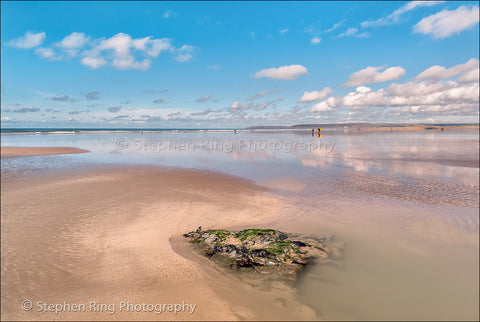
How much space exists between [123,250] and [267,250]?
4554 millimetres

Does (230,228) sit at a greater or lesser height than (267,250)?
lesser

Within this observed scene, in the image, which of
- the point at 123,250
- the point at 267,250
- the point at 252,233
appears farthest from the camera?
the point at 252,233

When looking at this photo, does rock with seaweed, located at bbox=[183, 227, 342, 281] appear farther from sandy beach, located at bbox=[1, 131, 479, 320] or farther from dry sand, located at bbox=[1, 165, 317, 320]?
dry sand, located at bbox=[1, 165, 317, 320]

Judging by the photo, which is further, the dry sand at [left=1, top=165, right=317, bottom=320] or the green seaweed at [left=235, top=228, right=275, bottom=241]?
the green seaweed at [left=235, top=228, right=275, bottom=241]

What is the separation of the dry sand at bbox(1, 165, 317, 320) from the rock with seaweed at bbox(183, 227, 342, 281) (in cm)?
69

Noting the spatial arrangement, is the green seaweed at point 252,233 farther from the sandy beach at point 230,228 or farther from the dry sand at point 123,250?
the dry sand at point 123,250

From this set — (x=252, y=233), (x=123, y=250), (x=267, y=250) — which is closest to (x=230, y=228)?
(x=252, y=233)

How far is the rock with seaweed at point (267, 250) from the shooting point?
260 inches

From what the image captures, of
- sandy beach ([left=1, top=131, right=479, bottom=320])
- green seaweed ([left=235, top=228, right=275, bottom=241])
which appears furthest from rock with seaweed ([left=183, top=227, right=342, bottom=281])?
sandy beach ([left=1, top=131, right=479, bottom=320])

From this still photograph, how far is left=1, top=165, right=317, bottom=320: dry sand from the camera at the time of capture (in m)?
5.23

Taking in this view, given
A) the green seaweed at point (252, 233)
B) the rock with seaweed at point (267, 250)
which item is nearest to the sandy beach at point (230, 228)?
the rock with seaweed at point (267, 250)

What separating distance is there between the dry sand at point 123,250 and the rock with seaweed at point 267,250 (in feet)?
2.28

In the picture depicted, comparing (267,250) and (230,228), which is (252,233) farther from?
(230,228)

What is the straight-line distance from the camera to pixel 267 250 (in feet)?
23.3
